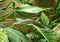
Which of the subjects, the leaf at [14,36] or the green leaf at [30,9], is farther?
the green leaf at [30,9]

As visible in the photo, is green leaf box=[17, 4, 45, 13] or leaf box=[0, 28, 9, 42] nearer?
leaf box=[0, 28, 9, 42]

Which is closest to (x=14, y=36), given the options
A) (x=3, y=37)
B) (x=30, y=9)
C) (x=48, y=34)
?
(x=3, y=37)

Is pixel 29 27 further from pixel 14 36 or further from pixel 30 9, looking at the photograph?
pixel 14 36

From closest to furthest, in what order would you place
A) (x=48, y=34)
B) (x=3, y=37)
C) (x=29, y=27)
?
(x=3, y=37) → (x=48, y=34) → (x=29, y=27)

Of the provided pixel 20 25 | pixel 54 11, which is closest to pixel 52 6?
pixel 54 11

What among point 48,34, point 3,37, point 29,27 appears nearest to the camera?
point 3,37

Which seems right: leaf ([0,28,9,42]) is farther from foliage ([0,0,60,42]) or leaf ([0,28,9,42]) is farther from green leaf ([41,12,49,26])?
green leaf ([41,12,49,26])

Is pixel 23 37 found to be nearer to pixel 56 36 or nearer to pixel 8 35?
pixel 8 35


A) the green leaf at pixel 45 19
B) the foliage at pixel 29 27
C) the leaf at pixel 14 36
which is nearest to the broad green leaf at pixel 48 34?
the foliage at pixel 29 27

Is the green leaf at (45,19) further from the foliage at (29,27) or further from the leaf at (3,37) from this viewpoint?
the leaf at (3,37)

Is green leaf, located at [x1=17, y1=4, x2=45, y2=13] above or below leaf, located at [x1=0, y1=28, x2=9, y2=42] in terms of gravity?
above

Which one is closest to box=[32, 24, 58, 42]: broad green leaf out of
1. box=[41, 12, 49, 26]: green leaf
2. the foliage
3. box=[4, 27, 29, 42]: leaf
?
the foliage
